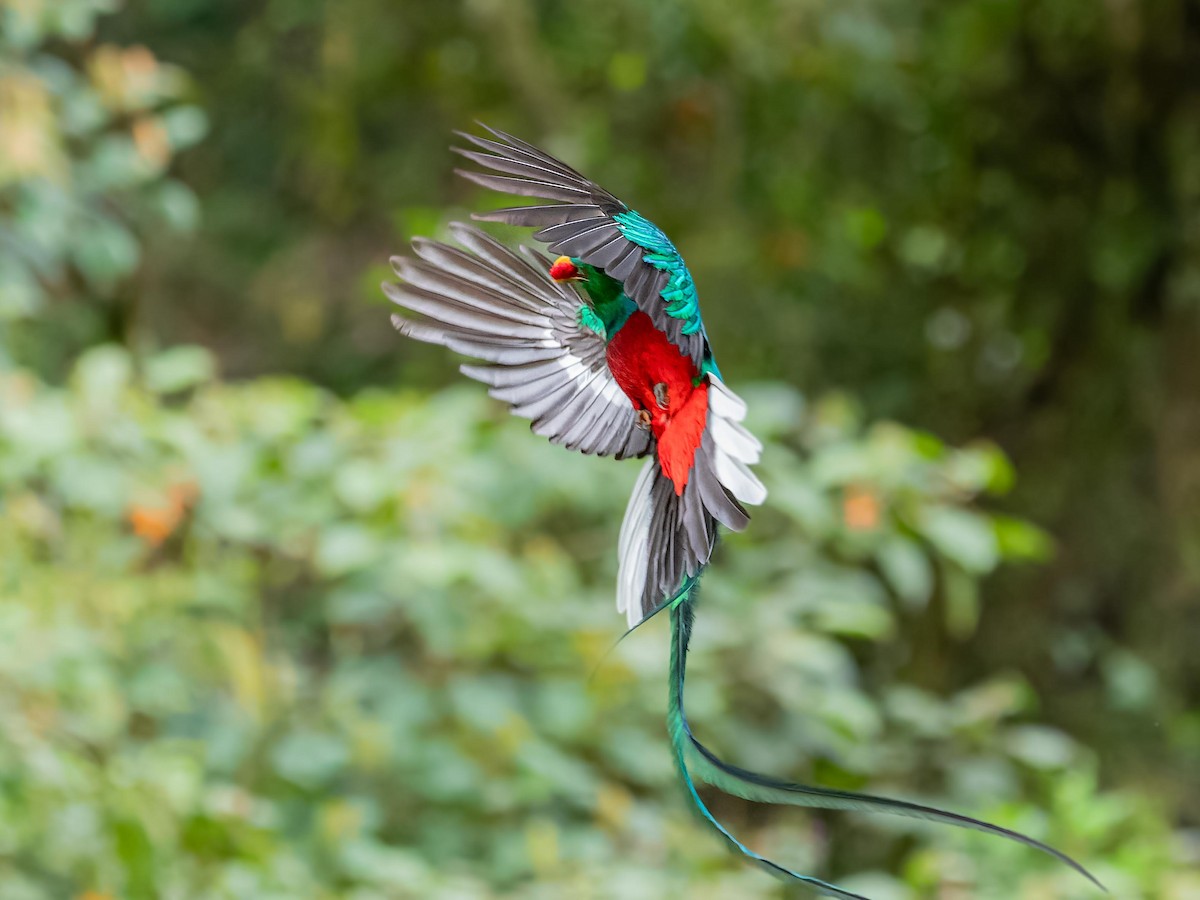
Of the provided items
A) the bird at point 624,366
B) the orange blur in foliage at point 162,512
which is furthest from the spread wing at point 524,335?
the orange blur in foliage at point 162,512

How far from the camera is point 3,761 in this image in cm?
130

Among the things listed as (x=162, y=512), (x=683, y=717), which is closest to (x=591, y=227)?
(x=683, y=717)

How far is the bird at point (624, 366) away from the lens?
0.36 meters

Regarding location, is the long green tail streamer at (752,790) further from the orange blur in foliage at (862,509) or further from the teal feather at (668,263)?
the orange blur in foliage at (862,509)

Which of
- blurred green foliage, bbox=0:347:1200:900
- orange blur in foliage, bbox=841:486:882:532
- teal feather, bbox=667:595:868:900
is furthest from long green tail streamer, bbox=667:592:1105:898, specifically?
orange blur in foliage, bbox=841:486:882:532

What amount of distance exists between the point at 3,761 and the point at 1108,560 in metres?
1.82

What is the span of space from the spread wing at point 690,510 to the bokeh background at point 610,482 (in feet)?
3.31

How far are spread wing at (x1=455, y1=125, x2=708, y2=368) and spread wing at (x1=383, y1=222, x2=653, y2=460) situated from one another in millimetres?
47

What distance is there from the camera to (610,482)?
5.63 feet

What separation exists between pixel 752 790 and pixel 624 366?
0.15 metres

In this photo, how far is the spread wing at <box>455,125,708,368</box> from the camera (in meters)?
0.36

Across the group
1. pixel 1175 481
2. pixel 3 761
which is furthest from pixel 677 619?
pixel 1175 481

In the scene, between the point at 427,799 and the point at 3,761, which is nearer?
the point at 3,761

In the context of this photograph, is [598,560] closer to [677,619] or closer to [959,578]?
[959,578]
